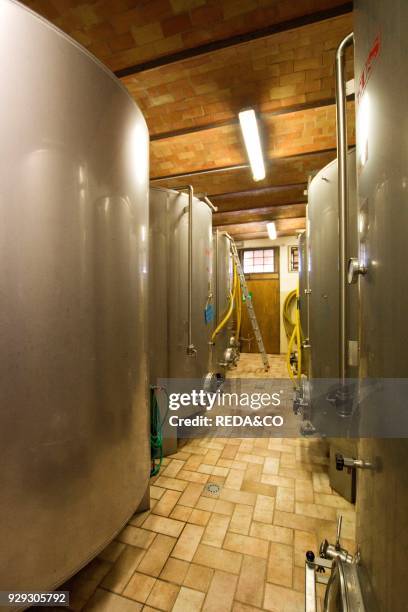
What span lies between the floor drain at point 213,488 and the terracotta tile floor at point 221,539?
0.11 ft

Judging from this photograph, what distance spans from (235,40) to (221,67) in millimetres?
263

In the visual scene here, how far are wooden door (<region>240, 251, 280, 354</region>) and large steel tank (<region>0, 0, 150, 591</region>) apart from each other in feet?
21.9

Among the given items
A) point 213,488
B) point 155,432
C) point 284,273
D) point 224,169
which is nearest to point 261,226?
point 284,273

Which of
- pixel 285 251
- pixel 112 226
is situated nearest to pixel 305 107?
pixel 112 226

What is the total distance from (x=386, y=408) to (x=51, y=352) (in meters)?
1.11

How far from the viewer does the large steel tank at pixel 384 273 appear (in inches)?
22.1

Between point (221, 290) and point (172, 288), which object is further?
point (221, 290)

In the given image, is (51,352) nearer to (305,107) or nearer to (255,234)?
(305,107)

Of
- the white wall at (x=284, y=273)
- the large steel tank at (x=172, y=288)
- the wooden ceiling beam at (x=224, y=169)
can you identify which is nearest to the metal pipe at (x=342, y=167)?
the large steel tank at (x=172, y=288)

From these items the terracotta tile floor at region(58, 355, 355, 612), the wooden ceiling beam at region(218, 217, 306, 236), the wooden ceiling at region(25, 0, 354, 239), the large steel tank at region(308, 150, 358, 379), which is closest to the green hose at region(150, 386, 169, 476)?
the terracotta tile floor at region(58, 355, 355, 612)

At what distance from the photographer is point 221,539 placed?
5.56 ft

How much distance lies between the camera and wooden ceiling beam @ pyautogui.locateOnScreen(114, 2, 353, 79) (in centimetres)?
178

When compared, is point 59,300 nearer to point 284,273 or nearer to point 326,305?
point 326,305

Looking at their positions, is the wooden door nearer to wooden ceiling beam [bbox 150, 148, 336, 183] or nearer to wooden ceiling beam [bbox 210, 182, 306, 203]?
wooden ceiling beam [bbox 210, 182, 306, 203]
